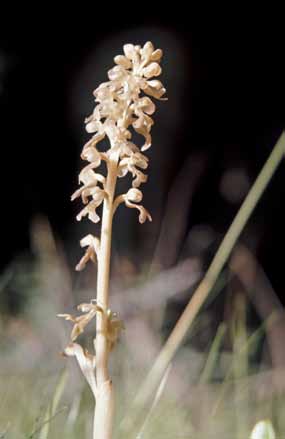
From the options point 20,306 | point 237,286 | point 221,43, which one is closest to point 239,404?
point 20,306

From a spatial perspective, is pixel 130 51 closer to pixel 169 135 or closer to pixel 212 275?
pixel 212 275

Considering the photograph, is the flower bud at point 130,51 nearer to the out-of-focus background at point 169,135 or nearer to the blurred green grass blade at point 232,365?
the blurred green grass blade at point 232,365

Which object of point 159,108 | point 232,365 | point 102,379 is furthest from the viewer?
point 159,108

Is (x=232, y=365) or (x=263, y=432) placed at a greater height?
(x=232, y=365)

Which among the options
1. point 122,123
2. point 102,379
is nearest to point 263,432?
point 102,379

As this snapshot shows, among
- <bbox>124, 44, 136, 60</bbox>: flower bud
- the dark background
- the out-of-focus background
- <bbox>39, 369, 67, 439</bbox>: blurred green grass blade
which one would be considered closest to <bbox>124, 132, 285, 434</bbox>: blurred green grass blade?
<bbox>39, 369, 67, 439</bbox>: blurred green grass blade

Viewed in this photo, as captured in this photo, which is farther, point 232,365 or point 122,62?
point 232,365

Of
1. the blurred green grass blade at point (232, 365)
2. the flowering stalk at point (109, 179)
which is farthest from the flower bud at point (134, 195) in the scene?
the blurred green grass blade at point (232, 365)
